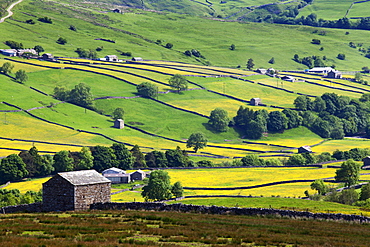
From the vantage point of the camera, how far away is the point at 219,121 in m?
197

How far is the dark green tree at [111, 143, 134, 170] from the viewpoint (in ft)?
456

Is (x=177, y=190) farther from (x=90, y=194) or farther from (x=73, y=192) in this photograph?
(x=73, y=192)

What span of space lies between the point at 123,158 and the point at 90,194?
82464 millimetres

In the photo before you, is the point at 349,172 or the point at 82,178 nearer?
the point at 82,178

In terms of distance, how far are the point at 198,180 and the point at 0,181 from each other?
37513 millimetres

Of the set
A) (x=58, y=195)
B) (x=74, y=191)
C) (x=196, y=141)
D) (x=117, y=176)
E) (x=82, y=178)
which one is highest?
(x=82, y=178)

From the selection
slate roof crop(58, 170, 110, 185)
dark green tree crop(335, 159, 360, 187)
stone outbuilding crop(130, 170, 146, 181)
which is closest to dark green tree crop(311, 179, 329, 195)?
dark green tree crop(335, 159, 360, 187)

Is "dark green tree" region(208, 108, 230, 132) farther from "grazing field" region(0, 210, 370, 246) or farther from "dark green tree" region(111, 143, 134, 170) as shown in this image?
"grazing field" region(0, 210, 370, 246)

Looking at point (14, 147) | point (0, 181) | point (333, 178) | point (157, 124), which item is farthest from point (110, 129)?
point (333, 178)

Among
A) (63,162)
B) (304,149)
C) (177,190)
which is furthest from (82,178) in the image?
(304,149)

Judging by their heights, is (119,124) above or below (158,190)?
below

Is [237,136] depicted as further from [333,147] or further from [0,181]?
[0,181]

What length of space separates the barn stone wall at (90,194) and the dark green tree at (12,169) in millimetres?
68447

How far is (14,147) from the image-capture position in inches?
5886
